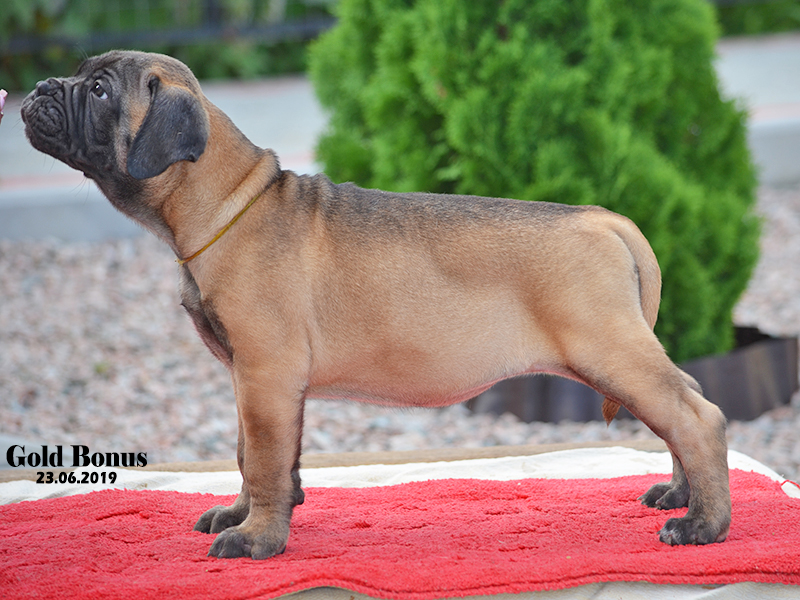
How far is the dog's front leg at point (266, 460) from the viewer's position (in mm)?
2850

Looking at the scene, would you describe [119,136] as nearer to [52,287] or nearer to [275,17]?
[52,287]

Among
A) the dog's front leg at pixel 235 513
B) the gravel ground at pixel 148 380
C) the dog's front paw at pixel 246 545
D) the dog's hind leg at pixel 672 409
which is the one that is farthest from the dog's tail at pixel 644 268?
the gravel ground at pixel 148 380

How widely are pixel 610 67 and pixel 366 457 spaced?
2809 mm

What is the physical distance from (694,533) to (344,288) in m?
1.45

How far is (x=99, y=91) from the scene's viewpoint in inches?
113

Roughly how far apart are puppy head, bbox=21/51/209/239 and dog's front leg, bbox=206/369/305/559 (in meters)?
0.73

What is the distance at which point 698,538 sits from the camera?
296 cm

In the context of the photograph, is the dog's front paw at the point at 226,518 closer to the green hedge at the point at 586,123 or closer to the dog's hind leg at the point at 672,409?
the dog's hind leg at the point at 672,409

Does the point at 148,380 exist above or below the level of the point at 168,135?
below

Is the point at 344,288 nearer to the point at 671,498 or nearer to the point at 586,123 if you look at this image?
the point at 671,498

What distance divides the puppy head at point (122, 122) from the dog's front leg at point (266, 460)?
2.40ft

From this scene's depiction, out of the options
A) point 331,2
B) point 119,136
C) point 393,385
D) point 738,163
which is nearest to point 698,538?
point 393,385

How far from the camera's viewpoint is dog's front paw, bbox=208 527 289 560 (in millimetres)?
2885

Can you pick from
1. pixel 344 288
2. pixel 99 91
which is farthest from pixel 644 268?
pixel 99 91
